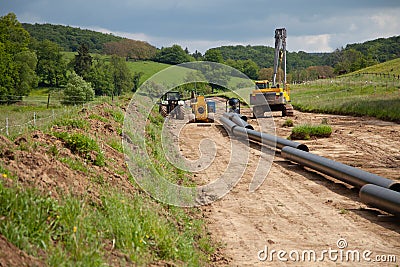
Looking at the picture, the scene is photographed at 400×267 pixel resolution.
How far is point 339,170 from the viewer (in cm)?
1114

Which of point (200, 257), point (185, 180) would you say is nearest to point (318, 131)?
point (185, 180)

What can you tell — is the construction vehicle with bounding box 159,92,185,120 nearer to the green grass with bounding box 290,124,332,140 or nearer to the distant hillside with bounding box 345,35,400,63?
the green grass with bounding box 290,124,332,140

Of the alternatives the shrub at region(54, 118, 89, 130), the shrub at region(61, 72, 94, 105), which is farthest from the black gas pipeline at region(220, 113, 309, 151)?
the shrub at region(61, 72, 94, 105)

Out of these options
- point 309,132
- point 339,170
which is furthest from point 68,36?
point 339,170

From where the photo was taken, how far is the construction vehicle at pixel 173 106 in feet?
99.3

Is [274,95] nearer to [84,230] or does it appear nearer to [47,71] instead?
[84,230]

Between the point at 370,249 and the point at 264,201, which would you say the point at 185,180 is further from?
the point at 370,249

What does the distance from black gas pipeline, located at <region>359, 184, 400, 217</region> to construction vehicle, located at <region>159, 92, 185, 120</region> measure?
70.1 ft

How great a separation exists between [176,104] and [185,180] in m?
20.4
